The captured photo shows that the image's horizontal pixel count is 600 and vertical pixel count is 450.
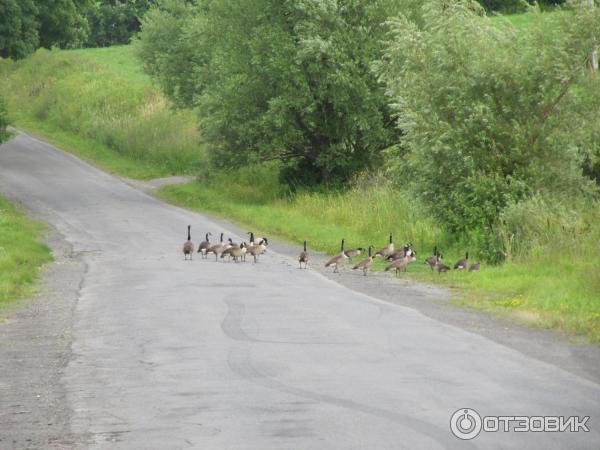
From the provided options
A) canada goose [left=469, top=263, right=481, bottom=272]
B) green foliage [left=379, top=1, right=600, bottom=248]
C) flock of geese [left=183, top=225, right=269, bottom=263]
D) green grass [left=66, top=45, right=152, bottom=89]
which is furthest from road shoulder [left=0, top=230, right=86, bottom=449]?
green grass [left=66, top=45, right=152, bottom=89]

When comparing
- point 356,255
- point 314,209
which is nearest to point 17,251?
point 356,255

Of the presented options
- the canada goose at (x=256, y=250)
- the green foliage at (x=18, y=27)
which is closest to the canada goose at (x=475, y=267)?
the canada goose at (x=256, y=250)

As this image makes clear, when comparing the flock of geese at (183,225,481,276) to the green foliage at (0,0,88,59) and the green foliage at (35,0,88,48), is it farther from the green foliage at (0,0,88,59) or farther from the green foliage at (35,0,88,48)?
the green foliage at (35,0,88,48)

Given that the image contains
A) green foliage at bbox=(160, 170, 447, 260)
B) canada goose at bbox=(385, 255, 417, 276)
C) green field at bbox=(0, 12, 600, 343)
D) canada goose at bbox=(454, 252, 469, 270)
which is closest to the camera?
green field at bbox=(0, 12, 600, 343)

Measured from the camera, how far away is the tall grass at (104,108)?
192ft

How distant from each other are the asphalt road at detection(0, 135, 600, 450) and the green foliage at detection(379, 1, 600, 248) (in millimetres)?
5529

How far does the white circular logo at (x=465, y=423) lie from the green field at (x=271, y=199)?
5.99m

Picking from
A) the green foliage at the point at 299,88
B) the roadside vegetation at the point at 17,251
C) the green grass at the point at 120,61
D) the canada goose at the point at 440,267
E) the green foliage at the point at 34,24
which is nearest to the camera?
the roadside vegetation at the point at 17,251

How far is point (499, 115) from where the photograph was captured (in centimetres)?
2888

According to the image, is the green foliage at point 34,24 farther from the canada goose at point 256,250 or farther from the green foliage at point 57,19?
the canada goose at point 256,250

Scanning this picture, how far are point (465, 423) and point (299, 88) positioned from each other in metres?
32.8

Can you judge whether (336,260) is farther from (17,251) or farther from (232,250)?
(17,251)

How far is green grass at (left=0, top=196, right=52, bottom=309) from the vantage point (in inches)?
918

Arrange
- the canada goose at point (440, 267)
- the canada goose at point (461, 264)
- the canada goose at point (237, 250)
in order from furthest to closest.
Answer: the canada goose at point (237, 250) < the canada goose at point (461, 264) < the canada goose at point (440, 267)
